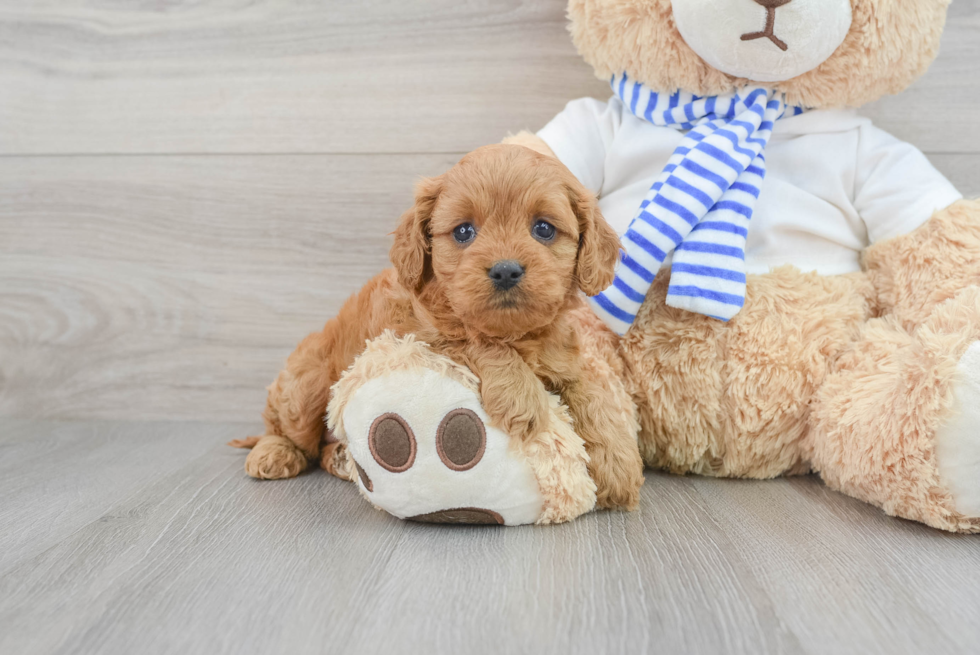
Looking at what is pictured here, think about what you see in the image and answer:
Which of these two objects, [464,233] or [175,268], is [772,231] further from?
[175,268]

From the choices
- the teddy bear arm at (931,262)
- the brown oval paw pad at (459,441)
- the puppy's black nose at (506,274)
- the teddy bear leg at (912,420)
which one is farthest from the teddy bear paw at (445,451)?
the teddy bear arm at (931,262)

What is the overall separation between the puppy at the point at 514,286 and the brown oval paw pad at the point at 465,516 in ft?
0.36

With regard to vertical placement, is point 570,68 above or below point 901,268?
above

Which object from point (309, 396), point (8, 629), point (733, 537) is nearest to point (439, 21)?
point (309, 396)

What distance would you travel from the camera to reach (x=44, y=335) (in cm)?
153

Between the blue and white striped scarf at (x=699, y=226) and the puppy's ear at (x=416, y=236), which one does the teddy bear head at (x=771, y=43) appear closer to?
the blue and white striped scarf at (x=699, y=226)

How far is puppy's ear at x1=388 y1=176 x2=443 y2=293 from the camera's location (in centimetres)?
88

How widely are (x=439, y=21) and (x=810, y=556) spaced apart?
1.11 meters

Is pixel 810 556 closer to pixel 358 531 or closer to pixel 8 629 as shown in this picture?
pixel 358 531

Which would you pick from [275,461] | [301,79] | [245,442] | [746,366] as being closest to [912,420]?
[746,366]

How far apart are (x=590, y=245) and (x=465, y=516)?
0.37 m

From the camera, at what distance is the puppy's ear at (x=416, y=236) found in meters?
0.88

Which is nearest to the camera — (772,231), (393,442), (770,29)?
(393,442)

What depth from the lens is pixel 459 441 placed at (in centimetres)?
86
